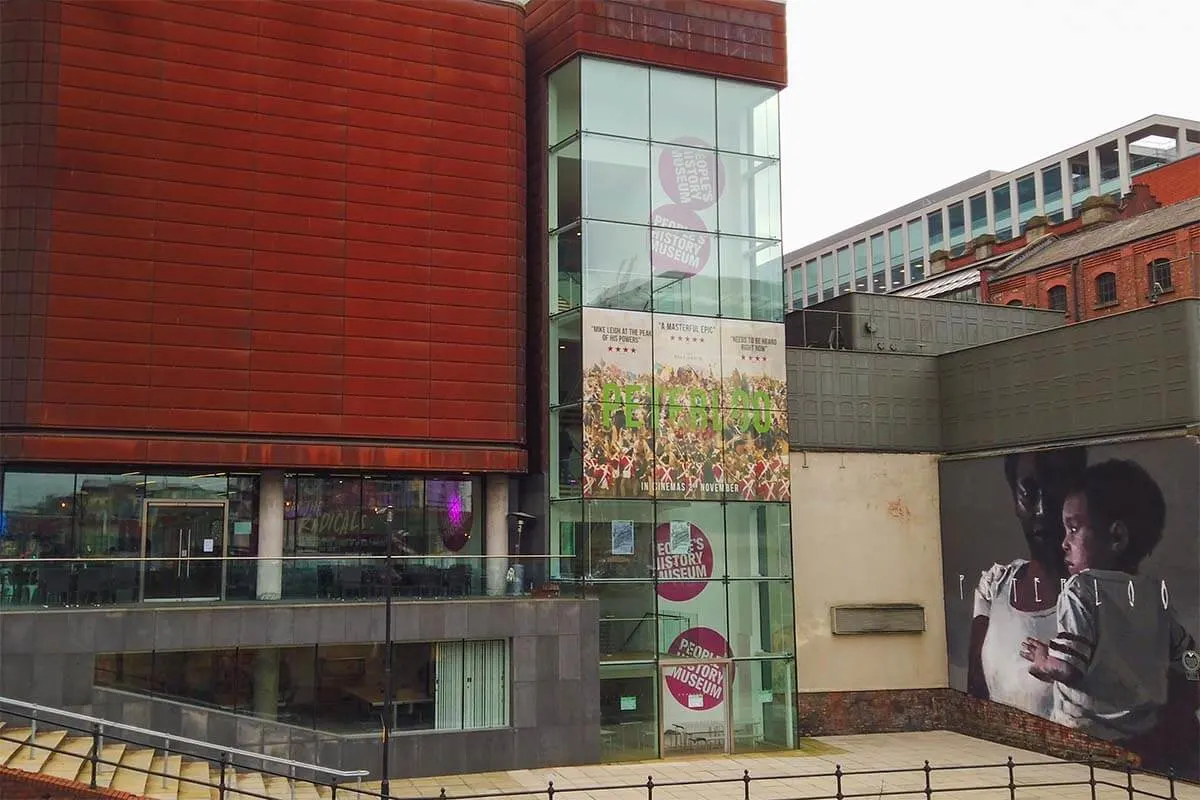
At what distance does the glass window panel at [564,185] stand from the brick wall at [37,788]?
17.1 meters

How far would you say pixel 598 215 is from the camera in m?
28.2

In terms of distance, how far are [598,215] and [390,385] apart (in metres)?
6.81

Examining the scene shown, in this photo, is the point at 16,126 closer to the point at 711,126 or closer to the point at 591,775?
the point at 711,126

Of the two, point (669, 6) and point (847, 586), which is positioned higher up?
point (669, 6)

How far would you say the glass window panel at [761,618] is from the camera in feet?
93.5

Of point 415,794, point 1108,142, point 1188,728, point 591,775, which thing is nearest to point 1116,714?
point 1188,728

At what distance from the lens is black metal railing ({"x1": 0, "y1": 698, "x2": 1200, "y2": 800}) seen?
1952 centimetres

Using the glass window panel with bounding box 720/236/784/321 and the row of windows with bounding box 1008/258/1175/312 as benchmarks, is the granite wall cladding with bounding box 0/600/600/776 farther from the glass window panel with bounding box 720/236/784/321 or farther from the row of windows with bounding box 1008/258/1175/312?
the row of windows with bounding box 1008/258/1175/312

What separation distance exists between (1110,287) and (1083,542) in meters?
20.4

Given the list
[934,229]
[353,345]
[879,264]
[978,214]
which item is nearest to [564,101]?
[353,345]

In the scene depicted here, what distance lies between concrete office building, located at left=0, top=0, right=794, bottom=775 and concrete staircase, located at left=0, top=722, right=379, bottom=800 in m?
1.04

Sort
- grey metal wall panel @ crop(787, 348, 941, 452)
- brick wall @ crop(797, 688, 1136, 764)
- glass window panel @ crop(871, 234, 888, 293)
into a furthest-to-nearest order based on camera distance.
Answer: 1. glass window panel @ crop(871, 234, 888, 293)
2. grey metal wall panel @ crop(787, 348, 941, 452)
3. brick wall @ crop(797, 688, 1136, 764)

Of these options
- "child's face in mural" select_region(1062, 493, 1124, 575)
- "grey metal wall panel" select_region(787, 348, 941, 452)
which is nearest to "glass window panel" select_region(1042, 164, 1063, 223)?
"grey metal wall panel" select_region(787, 348, 941, 452)

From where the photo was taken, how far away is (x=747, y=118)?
30312 mm
